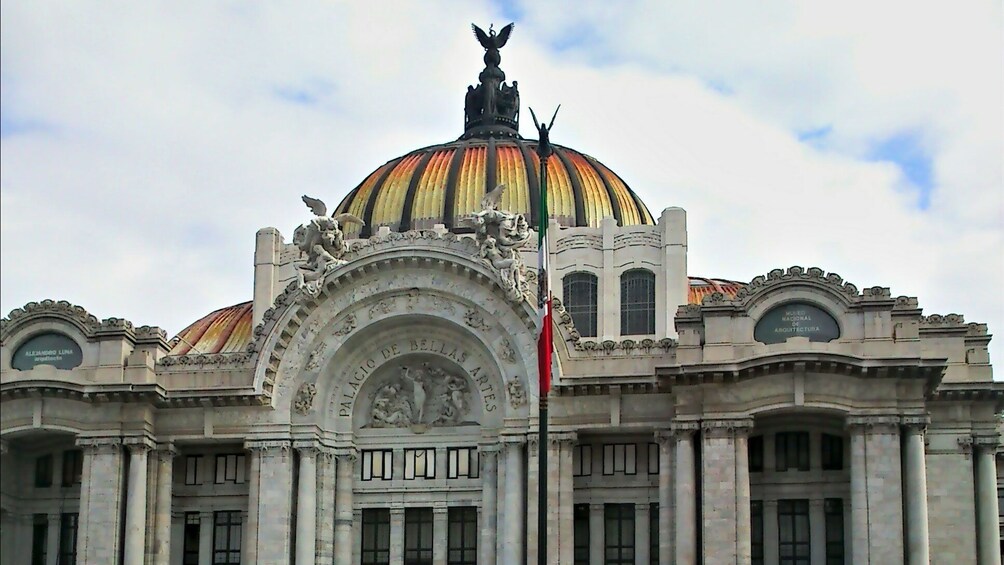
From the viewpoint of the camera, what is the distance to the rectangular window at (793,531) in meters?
55.7

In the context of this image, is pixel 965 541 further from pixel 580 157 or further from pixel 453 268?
pixel 580 157

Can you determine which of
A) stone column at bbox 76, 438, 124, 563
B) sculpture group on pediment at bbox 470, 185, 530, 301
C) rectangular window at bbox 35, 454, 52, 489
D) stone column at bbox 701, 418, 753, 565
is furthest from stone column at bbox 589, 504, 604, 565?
rectangular window at bbox 35, 454, 52, 489

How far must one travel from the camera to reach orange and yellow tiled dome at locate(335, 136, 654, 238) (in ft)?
221

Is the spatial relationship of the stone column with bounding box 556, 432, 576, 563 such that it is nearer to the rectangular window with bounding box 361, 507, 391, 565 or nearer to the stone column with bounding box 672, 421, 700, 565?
the stone column with bounding box 672, 421, 700, 565

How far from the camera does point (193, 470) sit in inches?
2373

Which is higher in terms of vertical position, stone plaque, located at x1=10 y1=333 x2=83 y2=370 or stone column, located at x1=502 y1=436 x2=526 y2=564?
stone plaque, located at x1=10 y1=333 x2=83 y2=370

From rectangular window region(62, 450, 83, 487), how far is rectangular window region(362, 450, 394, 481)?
9.66 meters

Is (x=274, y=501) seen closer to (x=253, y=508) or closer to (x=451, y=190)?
(x=253, y=508)

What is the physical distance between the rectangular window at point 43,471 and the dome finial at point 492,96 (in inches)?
878

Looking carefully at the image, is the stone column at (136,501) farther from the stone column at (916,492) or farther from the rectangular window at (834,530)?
the stone column at (916,492)

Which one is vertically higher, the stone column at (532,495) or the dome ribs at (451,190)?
the dome ribs at (451,190)

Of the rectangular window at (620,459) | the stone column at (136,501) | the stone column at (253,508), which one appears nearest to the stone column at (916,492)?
the rectangular window at (620,459)

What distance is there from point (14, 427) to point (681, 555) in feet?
71.8

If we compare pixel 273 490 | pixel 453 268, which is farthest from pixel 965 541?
pixel 273 490
